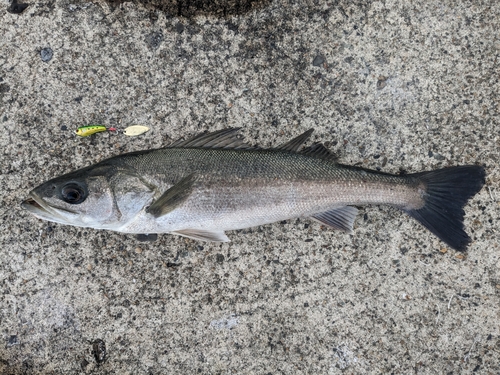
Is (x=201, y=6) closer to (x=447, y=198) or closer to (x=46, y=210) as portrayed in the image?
(x=46, y=210)

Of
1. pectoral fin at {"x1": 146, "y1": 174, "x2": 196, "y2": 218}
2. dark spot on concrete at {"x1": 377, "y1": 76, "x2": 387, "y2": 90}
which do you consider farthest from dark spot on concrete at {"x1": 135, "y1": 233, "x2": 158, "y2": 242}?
dark spot on concrete at {"x1": 377, "y1": 76, "x2": 387, "y2": 90}

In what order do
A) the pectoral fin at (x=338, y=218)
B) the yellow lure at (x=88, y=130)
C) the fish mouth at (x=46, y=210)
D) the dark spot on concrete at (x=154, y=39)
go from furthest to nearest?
1. the dark spot on concrete at (x=154, y=39)
2. the yellow lure at (x=88, y=130)
3. the pectoral fin at (x=338, y=218)
4. the fish mouth at (x=46, y=210)

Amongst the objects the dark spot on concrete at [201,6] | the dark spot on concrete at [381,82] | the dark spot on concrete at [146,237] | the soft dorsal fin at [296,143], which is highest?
the dark spot on concrete at [201,6]

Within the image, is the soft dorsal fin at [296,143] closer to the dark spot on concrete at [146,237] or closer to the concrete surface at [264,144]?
the concrete surface at [264,144]

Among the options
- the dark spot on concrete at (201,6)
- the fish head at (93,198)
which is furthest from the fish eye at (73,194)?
the dark spot on concrete at (201,6)

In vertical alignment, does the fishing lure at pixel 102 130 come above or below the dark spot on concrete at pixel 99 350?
above

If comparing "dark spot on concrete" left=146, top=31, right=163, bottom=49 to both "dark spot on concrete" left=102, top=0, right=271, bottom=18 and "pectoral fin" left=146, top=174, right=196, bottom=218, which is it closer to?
"dark spot on concrete" left=102, top=0, right=271, bottom=18

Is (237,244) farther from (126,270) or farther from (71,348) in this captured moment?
(71,348)

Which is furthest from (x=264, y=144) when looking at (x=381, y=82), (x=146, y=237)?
(x=146, y=237)
